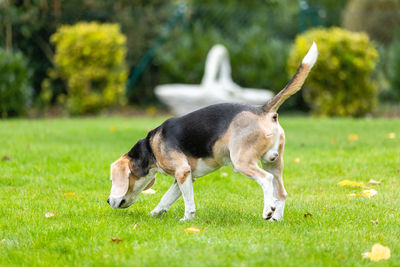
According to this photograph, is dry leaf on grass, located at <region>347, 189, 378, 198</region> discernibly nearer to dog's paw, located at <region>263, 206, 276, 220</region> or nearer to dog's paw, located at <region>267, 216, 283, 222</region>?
dog's paw, located at <region>267, 216, 283, 222</region>

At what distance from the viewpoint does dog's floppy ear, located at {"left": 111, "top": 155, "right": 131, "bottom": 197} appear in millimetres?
4773

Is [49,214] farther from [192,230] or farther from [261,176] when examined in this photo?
[261,176]

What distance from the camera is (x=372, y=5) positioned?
848 inches

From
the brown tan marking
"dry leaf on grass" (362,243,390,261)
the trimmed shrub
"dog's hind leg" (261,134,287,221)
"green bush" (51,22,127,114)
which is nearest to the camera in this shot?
"dry leaf on grass" (362,243,390,261)

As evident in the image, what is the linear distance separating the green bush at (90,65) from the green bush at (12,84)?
1.15 meters

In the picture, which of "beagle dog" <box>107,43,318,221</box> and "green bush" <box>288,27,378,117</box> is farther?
"green bush" <box>288,27,378,117</box>

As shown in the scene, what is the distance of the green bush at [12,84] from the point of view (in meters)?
14.0

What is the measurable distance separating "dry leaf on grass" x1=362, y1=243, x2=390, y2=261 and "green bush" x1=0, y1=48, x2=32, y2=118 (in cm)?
1216

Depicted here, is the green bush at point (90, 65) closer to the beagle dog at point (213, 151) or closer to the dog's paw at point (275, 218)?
the beagle dog at point (213, 151)

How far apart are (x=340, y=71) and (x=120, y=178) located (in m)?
10.3

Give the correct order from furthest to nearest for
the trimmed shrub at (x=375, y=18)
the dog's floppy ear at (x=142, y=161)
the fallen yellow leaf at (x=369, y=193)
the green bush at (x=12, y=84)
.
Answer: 1. the trimmed shrub at (x=375, y=18)
2. the green bush at (x=12, y=84)
3. the fallen yellow leaf at (x=369, y=193)
4. the dog's floppy ear at (x=142, y=161)

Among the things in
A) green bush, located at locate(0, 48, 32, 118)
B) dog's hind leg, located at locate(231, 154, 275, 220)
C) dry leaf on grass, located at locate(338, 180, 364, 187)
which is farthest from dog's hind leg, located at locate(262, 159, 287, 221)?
green bush, located at locate(0, 48, 32, 118)

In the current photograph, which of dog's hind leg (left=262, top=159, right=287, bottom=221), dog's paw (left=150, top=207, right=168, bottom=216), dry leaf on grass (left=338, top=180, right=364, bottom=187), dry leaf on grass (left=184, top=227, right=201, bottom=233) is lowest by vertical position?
dry leaf on grass (left=338, top=180, right=364, bottom=187)

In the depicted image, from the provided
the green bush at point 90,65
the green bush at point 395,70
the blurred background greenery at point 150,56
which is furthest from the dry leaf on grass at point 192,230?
the green bush at point 395,70
